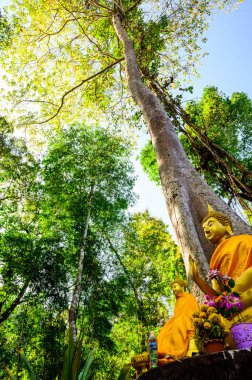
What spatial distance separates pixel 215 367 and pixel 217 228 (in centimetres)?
185

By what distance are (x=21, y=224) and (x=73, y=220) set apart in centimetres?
206

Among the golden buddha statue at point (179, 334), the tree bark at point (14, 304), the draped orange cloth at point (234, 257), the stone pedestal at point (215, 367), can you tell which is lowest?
the stone pedestal at point (215, 367)

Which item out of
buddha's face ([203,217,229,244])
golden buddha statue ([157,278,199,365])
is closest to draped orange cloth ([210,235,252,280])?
buddha's face ([203,217,229,244])

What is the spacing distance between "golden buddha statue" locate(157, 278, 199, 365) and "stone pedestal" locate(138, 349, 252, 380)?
4.83 feet

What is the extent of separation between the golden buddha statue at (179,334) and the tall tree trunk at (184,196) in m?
0.67

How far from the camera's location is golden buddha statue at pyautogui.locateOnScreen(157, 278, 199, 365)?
9.56 ft

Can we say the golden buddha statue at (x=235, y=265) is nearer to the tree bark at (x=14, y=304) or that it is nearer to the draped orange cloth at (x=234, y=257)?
the draped orange cloth at (x=234, y=257)

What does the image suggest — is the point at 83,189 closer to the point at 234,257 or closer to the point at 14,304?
the point at 14,304

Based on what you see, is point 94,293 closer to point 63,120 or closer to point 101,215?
point 101,215

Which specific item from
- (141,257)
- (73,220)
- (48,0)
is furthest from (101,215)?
(48,0)

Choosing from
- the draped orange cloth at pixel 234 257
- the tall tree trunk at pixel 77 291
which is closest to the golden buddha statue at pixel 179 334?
the draped orange cloth at pixel 234 257

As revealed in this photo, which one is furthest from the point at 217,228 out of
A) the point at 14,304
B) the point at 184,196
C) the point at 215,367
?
the point at 14,304

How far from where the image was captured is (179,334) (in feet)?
10.4

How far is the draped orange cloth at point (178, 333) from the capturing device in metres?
3.02
